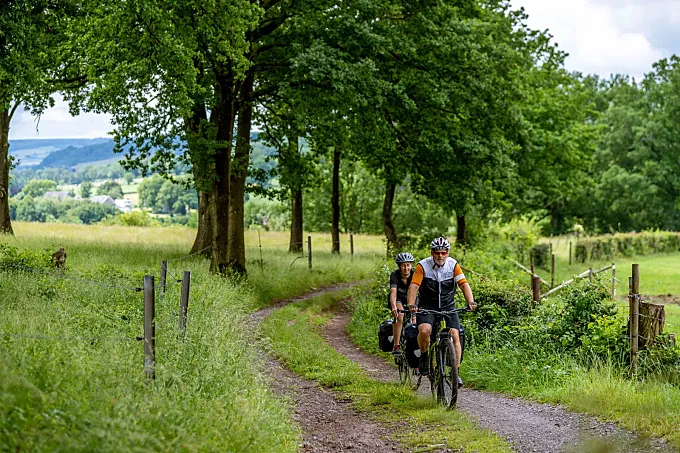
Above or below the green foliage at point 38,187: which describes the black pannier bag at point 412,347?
below

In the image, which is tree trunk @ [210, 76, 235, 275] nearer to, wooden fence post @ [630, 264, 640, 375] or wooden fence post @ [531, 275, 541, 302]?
wooden fence post @ [531, 275, 541, 302]

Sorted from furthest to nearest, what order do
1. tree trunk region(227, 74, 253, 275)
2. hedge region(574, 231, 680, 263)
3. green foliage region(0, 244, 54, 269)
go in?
1. hedge region(574, 231, 680, 263)
2. tree trunk region(227, 74, 253, 275)
3. green foliage region(0, 244, 54, 269)

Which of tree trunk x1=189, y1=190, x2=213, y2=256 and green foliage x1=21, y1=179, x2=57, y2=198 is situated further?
green foliage x1=21, y1=179, x2=57, y2=198

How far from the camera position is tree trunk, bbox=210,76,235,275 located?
2291 cm

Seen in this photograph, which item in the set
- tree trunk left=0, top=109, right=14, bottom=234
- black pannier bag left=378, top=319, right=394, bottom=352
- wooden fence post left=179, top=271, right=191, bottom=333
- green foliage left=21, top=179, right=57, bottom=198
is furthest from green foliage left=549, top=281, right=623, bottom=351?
green foliage left=21, top=179, right=57, bottom=198

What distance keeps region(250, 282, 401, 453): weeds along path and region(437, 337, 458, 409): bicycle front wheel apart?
1030 millimetres

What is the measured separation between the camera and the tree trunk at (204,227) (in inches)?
1095

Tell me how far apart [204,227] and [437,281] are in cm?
1929

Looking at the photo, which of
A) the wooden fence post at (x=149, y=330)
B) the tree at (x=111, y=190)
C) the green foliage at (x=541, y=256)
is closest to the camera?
the wooden fence post at (x=149, y=330)

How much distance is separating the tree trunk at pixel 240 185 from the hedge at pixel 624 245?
1033 inches

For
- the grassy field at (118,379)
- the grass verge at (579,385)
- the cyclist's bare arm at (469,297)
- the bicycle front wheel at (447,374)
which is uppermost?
the cyclist's bare arm at (469,297)

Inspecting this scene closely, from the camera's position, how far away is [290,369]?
14.0 meters

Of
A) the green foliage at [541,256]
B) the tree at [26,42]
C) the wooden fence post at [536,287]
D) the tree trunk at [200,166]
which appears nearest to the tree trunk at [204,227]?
the tree trunk at [200,166]

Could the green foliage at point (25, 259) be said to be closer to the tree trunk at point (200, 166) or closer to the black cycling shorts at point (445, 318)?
the tree trunk at point (200, 166)
